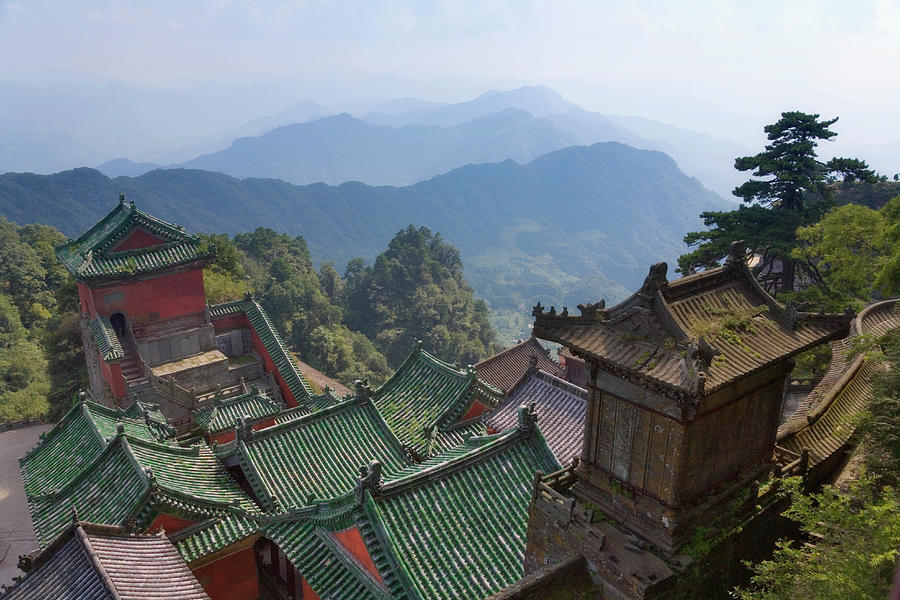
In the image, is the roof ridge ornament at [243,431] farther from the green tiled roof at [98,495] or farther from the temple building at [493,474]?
the green tiled roof at [98,495]

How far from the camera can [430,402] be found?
18.3 meters

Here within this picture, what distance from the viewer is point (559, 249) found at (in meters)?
197

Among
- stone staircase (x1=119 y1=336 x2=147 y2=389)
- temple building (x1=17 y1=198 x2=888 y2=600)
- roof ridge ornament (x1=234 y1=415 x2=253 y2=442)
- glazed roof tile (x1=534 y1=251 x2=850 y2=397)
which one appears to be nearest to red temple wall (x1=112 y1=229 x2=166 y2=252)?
stone staircase (x1=119 y1=336 x2=147 y2=389)

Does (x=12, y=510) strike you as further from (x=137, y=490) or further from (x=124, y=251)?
(x=137, y=490)

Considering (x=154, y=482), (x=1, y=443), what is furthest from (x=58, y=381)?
(x=154, y=482)

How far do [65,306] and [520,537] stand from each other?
3156cm

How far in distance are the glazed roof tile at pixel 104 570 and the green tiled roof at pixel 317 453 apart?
250 cm

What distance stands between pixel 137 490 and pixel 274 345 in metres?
13.8

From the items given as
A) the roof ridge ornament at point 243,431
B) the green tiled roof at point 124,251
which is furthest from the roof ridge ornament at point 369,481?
the green tiled roof at point 124,251

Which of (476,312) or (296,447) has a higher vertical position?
(296,447)

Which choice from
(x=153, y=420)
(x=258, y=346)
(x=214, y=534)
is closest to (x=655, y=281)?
(x=214, y=534)

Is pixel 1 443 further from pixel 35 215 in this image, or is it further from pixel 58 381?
pixel 35 215

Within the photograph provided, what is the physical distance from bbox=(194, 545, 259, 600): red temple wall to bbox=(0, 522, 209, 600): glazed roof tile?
8.21 feet

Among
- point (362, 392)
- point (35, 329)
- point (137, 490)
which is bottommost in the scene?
point (35, 329)
